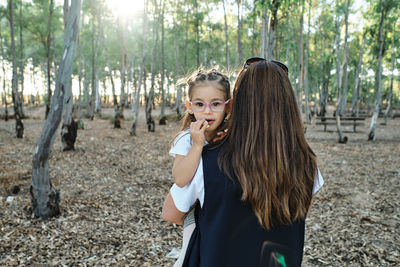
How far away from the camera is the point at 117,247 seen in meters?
4.05

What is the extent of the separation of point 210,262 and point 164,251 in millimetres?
3014

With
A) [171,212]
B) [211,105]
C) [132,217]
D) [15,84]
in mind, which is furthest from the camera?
[15,84]

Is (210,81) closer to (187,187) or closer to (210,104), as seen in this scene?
(210,104)

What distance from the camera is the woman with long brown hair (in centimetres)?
123

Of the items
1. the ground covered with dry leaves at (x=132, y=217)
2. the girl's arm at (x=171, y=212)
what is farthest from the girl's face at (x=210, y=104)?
the ground covered with dry leaves at (x=132, y=217)

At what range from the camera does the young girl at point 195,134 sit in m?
1.27

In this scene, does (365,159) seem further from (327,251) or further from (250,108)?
Answer: (250,108)

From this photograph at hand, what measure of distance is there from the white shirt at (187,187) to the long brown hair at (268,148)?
10 centimetres

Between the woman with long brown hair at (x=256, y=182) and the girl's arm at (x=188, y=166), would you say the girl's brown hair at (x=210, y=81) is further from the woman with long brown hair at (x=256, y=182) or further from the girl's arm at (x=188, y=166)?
the girl's arm at (x=188, y=166)

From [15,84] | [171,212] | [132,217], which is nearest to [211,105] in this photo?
[171,212]

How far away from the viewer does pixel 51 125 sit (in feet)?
14.2

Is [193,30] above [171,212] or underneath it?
above

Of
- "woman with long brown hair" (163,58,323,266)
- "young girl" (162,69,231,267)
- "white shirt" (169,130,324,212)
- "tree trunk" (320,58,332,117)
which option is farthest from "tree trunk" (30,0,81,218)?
"tree trunk" (320,58,332,117)

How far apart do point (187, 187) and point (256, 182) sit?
0.29 metres
